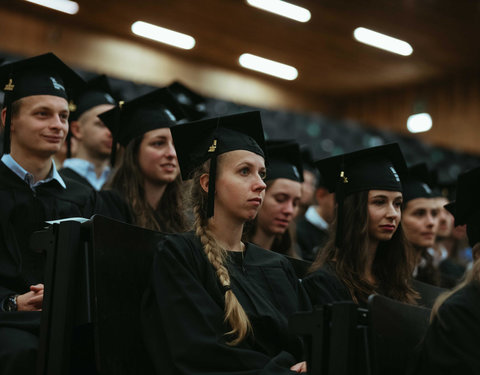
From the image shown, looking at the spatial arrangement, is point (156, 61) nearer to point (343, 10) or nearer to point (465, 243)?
point (343, 10)

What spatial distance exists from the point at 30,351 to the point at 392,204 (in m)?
2.11

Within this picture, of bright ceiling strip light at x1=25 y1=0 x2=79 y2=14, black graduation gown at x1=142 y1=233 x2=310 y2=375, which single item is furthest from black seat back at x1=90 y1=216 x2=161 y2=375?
bright ceiling strip light at x1=25 y1=0 x2=79 y2=14

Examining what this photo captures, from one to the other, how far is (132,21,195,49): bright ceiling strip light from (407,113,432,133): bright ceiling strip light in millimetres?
4632

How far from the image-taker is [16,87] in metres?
3.49

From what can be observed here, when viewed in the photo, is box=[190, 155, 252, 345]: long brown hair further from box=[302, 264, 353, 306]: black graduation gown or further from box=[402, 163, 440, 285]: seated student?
box=[402, 163, 440, 285]: seated student

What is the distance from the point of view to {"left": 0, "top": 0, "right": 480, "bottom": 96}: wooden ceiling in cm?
839

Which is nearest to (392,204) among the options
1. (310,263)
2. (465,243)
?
(310,263)

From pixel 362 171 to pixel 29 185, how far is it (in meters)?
1.86

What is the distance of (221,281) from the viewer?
2.57m

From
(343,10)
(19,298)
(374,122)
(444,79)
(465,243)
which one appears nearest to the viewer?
(19,298)

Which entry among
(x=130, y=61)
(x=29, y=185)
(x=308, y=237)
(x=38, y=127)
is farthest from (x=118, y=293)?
(x=130, y=61)

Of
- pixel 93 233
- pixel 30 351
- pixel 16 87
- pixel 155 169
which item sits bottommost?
pixel 30 351

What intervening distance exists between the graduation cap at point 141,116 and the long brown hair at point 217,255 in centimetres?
122

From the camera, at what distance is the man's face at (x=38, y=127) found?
3.36 m
